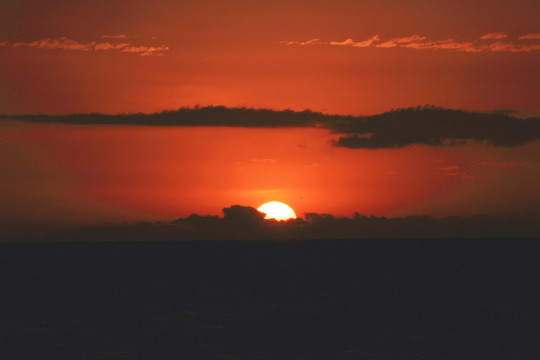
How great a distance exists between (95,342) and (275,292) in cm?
3006

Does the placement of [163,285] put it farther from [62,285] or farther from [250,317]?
[250,317]

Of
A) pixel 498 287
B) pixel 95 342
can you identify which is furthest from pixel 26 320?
pixel 498 287

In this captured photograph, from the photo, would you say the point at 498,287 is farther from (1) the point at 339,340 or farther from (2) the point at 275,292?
(1) the point at 339,340

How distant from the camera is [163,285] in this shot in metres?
77.1

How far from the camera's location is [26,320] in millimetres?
47031

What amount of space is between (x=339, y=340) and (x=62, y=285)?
151 feet

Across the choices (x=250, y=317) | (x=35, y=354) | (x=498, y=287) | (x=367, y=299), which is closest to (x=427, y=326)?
(x=250, y=317)

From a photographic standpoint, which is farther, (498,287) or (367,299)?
(498,287)

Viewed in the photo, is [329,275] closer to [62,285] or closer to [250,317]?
[62,285]

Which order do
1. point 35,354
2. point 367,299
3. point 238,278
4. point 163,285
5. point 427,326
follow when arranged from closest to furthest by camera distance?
point 35,354, point 427,326, point 367,299, point 163,285, point 238,278

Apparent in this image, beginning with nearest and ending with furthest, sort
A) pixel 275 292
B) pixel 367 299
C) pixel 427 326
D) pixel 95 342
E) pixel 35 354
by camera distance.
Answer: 1. pixel 35 354
2. pixel 95 342
3. pixel 427 326
4. pixel 367 299
5. pixel 275 292

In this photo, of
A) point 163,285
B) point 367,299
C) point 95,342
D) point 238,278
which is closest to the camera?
point 95,342

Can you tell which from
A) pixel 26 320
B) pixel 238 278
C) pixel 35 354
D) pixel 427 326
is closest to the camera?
pixel 35 354

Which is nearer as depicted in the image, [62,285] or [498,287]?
[498,287]
